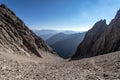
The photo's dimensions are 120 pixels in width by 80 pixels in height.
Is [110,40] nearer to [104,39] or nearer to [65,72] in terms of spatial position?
[104,39]

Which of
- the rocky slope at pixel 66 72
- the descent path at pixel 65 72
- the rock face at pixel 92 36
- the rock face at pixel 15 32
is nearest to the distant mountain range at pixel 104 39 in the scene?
the rock face at pixel 92 36

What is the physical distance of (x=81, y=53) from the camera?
3425 inches

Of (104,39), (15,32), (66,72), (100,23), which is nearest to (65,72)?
(66,72)

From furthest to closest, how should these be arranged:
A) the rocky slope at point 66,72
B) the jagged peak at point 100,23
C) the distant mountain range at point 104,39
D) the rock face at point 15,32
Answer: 1. the jagged peak at point 100,23
2. the distant mountain range at point 104,39
3. the rock face at point 15,32
4. the rocky slope at point 66,72

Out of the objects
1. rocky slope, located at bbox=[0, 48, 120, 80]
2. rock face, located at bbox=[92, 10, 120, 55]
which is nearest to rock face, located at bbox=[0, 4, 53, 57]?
rock face, located at bbox=[92, 10, 120, 55]

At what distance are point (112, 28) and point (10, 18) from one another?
3681 cm

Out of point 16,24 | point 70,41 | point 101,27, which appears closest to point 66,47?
point 70,41

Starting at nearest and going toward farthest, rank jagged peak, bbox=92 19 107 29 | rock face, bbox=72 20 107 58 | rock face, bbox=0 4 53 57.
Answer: rock face, bbox=0 4 53 57 → rock face, bbox=72 20 107 58 → jagged peak, bbox=92 19 107 29

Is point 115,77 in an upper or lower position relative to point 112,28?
lower

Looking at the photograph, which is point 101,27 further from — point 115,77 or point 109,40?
point 115,77

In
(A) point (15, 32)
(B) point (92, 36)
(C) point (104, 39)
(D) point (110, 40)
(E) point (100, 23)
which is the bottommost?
(D) point (110, 40)

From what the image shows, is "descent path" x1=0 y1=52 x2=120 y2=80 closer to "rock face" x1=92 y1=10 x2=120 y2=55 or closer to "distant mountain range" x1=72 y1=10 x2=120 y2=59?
"distant mountain range" x1=72 y1=10 x2=120 y2=59

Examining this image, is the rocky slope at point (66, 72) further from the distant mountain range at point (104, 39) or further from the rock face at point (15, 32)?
the rock face at point (15, 32)

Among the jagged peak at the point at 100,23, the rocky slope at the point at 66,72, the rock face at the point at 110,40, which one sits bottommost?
the rocky slope at the point at 66,72
